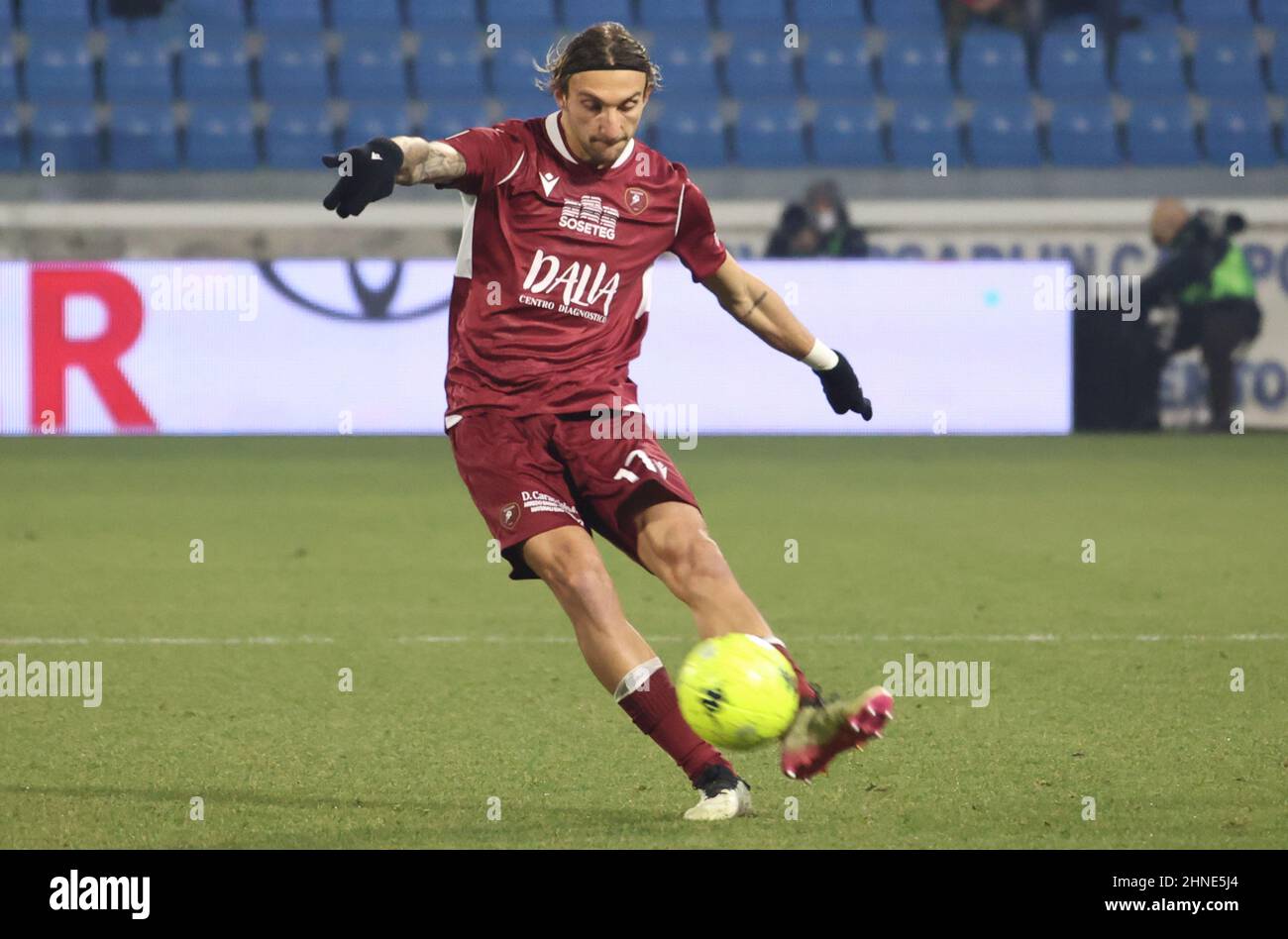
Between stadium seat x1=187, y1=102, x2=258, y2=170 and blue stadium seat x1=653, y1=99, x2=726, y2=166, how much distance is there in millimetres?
3323

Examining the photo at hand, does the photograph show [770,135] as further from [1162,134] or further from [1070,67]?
[1162,134]

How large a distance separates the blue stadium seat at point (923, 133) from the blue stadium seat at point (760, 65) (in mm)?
1172

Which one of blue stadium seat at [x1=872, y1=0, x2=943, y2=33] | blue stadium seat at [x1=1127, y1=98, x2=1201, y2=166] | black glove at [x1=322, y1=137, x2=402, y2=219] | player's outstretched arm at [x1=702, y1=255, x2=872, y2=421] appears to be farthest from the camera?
blue stadium seat at [x1=872, y1=0, x2=943, y2=33]

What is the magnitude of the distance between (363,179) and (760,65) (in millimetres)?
16894

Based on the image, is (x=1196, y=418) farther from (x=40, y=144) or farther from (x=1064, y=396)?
(x=40, y=144)

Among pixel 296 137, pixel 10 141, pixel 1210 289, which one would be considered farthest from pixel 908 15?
pixel 10 141

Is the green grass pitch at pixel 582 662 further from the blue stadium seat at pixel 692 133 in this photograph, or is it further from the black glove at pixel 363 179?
the blue stadium seat at pixel 692 133

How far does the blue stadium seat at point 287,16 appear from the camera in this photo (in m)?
20.5

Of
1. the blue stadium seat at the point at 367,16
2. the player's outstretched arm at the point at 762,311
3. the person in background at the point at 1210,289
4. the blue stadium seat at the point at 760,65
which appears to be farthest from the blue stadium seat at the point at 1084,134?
the player's outstretched arm at the point at 762,311

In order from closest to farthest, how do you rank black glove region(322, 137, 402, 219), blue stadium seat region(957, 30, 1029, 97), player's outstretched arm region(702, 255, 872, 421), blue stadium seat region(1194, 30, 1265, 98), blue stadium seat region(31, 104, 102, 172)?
black glove region(322, 137, 402, 219) → player's outstretched arm region(702, 255, 872, 421) → blue stadium seat region(31, 104, 102, 172) → blue stadium seat region(957, 30, 1029, 97) → blue stadium seat region(1194, 30, 1265, 98)

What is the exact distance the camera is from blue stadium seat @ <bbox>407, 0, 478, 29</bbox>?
2073 cm

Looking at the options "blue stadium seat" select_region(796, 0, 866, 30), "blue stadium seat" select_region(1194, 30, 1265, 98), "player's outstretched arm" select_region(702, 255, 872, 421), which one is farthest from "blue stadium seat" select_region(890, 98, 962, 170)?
"player's outstretched arm" select_region(702, 255, 872, 421)

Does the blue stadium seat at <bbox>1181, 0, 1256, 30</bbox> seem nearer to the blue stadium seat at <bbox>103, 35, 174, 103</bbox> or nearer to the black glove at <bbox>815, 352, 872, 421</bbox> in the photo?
the blue stadium seat at <bbox>103, 35, 174, 103</bbox>

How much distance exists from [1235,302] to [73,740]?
1283cm
